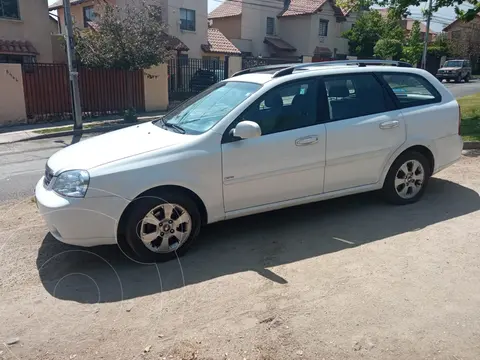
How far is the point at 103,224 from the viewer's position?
361 centimetres

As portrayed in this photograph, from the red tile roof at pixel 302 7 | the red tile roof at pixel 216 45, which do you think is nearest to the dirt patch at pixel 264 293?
the red tile roof at pixel 216 45

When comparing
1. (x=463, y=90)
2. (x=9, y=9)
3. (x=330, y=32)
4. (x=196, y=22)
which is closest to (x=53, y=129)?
(x=9, y=9)

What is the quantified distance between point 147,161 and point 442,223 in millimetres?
3208

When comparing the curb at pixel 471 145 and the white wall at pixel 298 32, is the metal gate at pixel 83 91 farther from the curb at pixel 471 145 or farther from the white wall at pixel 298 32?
the white wall at pixel 298 32

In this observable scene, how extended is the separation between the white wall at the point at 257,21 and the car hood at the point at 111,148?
117 ft

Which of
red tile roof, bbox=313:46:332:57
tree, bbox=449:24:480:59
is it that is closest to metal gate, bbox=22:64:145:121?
red tile roof, bbox=313:46:332:57

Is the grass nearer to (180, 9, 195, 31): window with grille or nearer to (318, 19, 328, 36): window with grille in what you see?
(180, 9, 195, 31): window with grille

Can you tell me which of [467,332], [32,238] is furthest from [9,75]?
[467,332]

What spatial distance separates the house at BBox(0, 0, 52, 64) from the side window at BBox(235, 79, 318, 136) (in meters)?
19.3

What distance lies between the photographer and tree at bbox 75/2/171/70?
50.2ft

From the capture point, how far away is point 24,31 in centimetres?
2088

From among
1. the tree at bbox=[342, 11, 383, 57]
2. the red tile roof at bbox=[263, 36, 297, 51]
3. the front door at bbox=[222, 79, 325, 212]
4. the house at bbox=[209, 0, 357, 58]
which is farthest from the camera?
the tree at bbox=[342, 11, 383, 57]

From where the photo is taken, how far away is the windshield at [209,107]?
4172 millimetres

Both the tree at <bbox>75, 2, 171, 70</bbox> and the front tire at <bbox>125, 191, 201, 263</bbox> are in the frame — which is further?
the tree at <bbox>75, 2, 171, 70</bbox>
